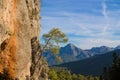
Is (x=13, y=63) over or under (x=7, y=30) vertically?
under

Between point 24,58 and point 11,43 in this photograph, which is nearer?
point 11,43

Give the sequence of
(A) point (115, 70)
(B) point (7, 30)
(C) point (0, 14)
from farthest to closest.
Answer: (A) point (115, 70)
(B) point (7, 30)
(C) point (0, 14)

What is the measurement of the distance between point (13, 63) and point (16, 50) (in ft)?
6.12

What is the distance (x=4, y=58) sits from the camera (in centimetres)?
4231

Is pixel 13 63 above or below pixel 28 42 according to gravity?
below

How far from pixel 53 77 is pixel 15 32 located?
5266 inches

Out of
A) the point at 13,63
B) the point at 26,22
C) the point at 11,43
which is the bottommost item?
the point at 13,63

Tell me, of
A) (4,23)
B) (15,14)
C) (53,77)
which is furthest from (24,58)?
(53,77)

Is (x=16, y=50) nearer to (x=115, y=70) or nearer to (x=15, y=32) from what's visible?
(x=15, y=32)

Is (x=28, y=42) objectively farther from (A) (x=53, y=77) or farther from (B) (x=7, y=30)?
(A) (x=53, y=77)

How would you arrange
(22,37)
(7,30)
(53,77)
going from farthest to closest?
1. (53,77)
2. (22,37)
3. (7,30)

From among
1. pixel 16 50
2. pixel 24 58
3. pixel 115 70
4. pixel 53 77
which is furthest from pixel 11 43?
pixel 53 77

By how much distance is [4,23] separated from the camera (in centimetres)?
3719

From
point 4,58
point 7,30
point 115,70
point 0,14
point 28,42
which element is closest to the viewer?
point 0,14
